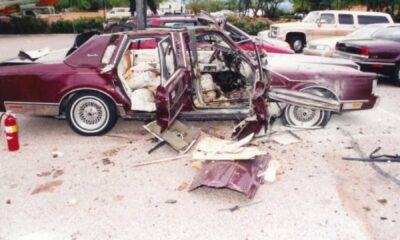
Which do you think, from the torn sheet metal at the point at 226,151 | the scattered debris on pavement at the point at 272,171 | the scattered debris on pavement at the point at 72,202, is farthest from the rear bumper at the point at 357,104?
the scattered debris on pavement at the point at 72,202

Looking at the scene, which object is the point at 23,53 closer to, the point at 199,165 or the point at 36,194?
the point at 36,194

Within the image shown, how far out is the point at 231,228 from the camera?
3.64 m

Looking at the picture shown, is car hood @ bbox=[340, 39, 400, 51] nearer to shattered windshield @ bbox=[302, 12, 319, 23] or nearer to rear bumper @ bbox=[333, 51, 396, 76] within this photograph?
rear bumper @ bbox=[333, 51, 396, 76]

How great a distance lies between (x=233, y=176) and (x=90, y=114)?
2606mm

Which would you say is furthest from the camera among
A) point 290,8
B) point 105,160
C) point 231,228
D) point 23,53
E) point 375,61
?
point 290,8

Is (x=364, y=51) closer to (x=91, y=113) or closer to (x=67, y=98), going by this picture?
(x=91, y=113)

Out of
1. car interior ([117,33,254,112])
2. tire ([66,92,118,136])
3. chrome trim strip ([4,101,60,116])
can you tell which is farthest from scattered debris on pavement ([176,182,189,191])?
chrome trim strip ([4,101,60,116])

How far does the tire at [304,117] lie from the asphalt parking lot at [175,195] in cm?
30

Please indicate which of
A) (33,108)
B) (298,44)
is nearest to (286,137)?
(33,108)

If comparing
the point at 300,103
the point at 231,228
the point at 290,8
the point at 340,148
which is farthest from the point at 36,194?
the point at 290,8

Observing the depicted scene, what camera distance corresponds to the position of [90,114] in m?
5.88

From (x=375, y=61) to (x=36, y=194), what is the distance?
7.95 metres

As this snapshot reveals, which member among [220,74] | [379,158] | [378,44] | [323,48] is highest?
[378,44]

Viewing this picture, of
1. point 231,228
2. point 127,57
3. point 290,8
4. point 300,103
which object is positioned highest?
point 290,8
